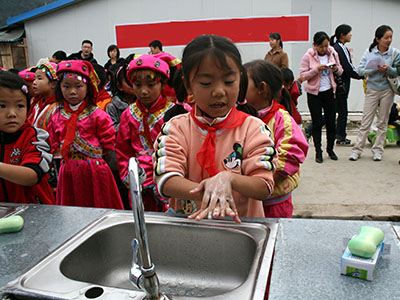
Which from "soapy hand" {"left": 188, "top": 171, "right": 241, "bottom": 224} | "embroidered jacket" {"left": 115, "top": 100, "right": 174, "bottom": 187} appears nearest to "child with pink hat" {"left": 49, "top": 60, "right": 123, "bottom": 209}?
"embroidered jacket" {"left": 115, "top": 100, "right": 174, "bottom": 187}

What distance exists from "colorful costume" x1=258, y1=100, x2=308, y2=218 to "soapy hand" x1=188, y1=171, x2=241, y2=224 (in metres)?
0.77

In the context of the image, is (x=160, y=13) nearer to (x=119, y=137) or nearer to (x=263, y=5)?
(x=263, y=5)

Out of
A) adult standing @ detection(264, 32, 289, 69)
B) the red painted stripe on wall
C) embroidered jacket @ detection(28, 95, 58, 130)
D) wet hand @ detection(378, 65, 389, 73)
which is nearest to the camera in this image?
embroidered jacket @ detection(28, 95, 58, 130)

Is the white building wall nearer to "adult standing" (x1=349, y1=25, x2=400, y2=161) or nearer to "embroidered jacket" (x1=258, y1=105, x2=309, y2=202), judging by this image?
"adult standing" (x1=349, y1=25, x2=400, y2=161)

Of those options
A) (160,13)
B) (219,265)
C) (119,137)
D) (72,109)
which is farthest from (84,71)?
(160,13)

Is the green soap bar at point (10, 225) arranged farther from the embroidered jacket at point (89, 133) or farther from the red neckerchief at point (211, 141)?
the embroidered jacket at point (89, 133)

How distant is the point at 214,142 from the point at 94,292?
25.1 inches

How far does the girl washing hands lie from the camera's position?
116 cm

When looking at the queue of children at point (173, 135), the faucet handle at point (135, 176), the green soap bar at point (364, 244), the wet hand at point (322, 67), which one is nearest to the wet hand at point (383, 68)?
the wet hand at point (322, 67)

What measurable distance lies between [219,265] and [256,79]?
113 centimetres

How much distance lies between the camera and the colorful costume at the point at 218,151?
3.94ft

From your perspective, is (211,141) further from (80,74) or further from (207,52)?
(80,74)

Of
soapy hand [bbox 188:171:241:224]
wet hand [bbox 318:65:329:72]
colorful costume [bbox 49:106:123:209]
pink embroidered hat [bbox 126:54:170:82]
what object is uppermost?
pink embroidered hat [bbox 126:54:170:82]

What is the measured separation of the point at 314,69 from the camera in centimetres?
463
